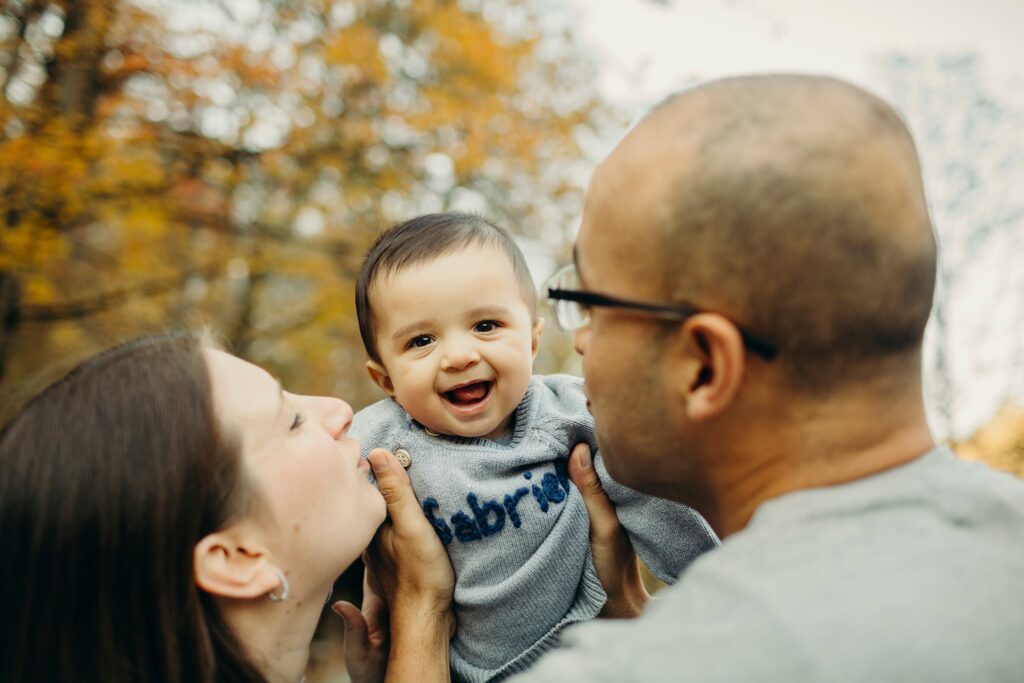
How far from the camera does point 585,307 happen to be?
1736 mm

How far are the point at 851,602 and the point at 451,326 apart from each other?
4.70 feet

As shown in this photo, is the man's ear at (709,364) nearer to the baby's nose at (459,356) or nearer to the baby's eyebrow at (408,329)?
the baby's nose at (459,356)

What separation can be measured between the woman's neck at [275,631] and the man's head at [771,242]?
1.09m

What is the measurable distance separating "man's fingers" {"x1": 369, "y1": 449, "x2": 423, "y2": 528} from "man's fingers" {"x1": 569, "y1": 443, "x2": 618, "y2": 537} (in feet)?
1.75

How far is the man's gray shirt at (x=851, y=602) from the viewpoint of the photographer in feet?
3.59

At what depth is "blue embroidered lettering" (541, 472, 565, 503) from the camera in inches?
90.8

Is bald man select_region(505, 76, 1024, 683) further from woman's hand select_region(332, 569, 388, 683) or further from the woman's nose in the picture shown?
woman's hand select_region(332, 569, 388, 683)

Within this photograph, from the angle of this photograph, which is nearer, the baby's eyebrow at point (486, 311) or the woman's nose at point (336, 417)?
the woman's nose at point (336, 417)

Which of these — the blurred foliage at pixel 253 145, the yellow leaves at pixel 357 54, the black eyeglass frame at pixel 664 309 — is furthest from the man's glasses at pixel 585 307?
the yellow leaves at pixel 357 54

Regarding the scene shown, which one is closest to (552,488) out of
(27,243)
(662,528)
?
(662,528)

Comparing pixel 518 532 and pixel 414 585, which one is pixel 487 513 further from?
pixel 414 585

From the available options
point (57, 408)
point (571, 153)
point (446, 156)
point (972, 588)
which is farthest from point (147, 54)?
point (972, 588)

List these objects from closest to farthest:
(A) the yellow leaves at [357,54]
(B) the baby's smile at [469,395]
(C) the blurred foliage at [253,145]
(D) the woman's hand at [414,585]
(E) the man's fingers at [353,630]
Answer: (D) the woman's hand at [414,585]
(B) the baby's smile at [469,395]
(E) the man's fingers at [353,630]
(C) the blurred foliage at [253,145]
(A) the yellow leaves at [357,54]

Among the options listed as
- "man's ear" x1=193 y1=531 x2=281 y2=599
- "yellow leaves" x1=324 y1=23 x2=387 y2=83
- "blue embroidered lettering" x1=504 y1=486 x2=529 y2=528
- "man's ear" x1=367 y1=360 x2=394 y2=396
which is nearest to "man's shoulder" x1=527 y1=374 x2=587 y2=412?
"blue embroidered lettering" x1=504 y1=486 x2=529 y2=528
